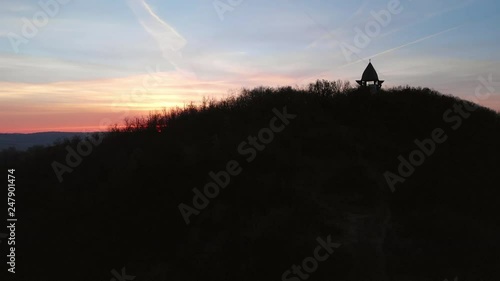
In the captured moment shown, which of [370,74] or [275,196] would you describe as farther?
[370,74]

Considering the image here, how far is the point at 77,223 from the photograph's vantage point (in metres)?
13.1

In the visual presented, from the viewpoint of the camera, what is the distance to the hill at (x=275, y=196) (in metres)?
10.1

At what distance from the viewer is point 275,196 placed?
12.1 m

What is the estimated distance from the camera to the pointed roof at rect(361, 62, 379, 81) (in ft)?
83.3

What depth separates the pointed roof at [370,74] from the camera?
2539cm

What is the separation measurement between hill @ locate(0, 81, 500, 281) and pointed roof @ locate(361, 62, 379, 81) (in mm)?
6108

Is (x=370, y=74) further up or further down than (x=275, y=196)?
further up

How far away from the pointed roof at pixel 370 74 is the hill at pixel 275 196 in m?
6.11

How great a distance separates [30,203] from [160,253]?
677cm

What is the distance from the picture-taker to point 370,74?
2558 cm

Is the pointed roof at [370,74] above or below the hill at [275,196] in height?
above

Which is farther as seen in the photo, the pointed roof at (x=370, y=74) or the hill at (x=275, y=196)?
the pointed roof at (x=370, y=74)

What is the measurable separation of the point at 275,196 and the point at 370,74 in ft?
52.6

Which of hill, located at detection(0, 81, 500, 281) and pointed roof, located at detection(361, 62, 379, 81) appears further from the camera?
pointed roof, located at detection(361, 62, 379, 81)
